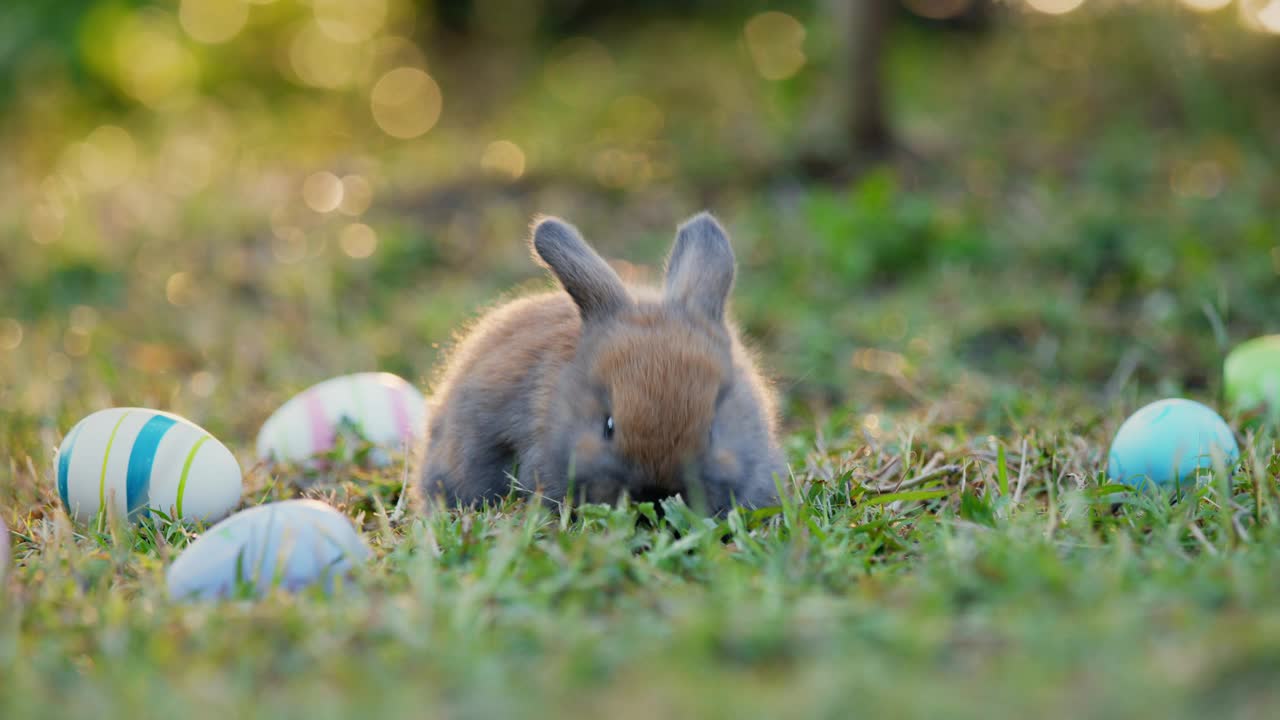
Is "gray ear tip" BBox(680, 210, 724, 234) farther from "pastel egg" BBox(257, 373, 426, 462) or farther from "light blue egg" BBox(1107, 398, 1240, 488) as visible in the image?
"light blue egg" BBox(1107, 398, 1240, 488)

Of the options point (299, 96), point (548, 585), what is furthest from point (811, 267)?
point (299, 96)

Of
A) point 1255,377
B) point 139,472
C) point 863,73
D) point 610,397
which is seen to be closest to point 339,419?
point 139,472

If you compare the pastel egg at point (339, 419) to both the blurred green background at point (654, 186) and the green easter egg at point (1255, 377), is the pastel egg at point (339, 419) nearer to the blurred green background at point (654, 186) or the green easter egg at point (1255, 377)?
the blurred green background at point (654, 186)

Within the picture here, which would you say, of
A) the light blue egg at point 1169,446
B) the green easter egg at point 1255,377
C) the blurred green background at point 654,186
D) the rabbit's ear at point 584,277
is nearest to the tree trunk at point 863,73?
the blurred green background at point 654,186

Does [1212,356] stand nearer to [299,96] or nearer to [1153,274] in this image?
[1153,274]

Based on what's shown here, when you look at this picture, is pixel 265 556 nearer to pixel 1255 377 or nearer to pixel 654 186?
pixel 1255 377

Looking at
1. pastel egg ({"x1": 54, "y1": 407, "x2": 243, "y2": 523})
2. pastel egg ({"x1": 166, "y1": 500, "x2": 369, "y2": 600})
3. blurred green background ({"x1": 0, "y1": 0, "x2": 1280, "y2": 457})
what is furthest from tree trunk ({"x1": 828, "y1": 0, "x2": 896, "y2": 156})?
pastel egg ({"x1": 166, "y1": 500, "x2": 369, "y2": 600})
